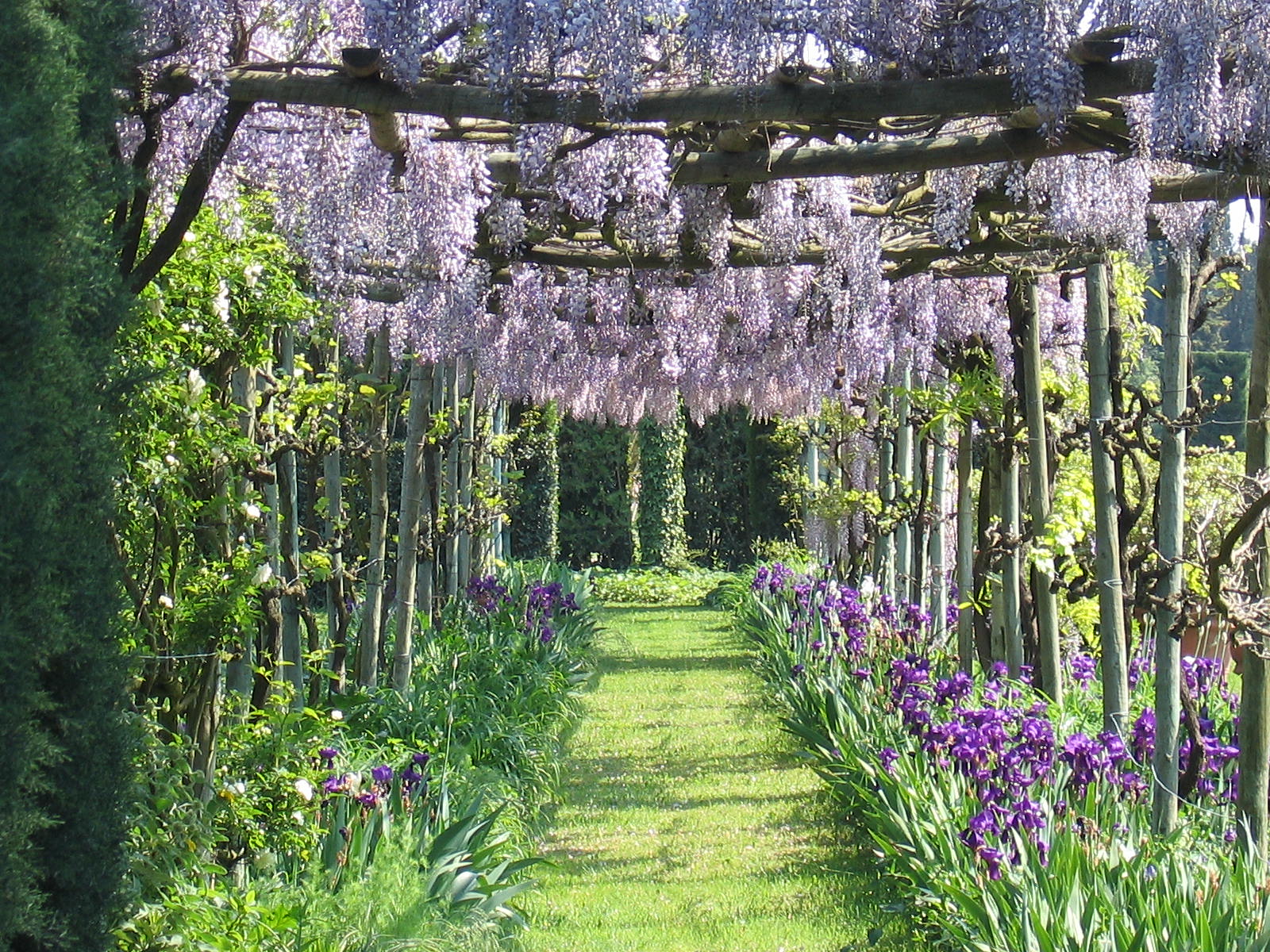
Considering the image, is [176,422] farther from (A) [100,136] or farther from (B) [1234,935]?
(B) [1234,935]

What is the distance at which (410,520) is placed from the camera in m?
6.39

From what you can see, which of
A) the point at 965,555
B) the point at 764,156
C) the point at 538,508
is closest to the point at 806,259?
the point at 965,555

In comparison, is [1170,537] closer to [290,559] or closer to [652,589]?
[290,559]

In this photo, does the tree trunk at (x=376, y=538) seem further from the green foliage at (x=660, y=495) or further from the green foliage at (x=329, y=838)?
the green foliage at (x=660, y=495)

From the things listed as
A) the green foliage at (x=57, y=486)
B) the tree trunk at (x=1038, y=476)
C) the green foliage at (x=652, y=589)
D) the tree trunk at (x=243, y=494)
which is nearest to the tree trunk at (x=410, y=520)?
the tree trunk at (x=243, y=494)

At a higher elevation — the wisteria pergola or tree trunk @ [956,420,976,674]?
the wisteria pergola

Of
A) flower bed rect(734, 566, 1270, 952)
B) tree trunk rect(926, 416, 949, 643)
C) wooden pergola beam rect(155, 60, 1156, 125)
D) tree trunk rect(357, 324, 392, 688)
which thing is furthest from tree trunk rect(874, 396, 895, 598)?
wooden pergola beam rect(155, 60, 1156, 125)

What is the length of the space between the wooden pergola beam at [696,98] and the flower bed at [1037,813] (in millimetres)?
1780

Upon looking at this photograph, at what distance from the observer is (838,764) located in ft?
18.8

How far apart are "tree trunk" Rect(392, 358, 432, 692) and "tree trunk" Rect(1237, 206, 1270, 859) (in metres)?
3.84

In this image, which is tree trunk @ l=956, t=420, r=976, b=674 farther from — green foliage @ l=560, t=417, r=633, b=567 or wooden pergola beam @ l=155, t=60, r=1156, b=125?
green foliage @ l=560, t=417, r=633, b=567

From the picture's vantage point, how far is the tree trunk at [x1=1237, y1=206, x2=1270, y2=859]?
3.38m

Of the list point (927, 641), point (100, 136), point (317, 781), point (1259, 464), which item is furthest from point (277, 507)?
point (1259, 464)

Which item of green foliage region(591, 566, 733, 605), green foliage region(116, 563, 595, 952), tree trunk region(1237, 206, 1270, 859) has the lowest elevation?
green foliage region(591, 566, 733, 605)
